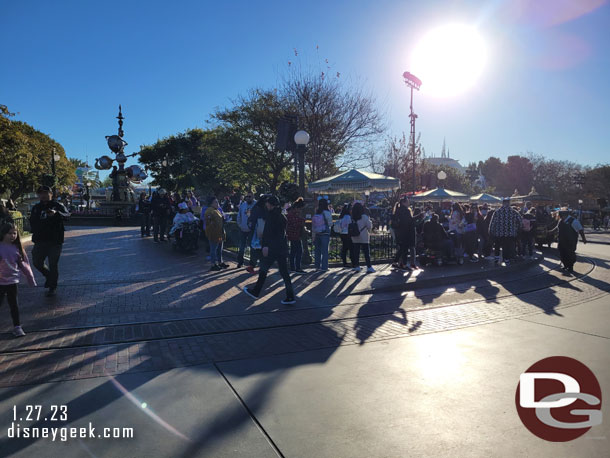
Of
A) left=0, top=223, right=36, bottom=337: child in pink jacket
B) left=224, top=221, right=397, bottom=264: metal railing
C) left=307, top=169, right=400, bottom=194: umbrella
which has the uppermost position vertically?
left=307, top=169, right=400, bottom=194: umbrella

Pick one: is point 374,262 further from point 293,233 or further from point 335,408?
point 335,408

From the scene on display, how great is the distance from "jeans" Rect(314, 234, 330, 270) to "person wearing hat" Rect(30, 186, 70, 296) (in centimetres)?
534

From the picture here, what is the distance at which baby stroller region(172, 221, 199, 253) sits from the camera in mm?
12422

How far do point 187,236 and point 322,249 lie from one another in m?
4.50

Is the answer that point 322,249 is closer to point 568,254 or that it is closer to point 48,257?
point 48,257

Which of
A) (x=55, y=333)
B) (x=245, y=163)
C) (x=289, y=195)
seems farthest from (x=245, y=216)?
(x=245, y=163)

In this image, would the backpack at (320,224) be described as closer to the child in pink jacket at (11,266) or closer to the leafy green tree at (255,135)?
the child in pink jacket at (11,266)

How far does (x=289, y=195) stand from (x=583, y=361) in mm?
7441

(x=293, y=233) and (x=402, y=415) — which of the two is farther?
(x=293, y=233)

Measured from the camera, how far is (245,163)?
92.0 ft

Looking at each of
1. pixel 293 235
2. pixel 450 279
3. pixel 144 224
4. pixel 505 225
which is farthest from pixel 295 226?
pixel 144 224

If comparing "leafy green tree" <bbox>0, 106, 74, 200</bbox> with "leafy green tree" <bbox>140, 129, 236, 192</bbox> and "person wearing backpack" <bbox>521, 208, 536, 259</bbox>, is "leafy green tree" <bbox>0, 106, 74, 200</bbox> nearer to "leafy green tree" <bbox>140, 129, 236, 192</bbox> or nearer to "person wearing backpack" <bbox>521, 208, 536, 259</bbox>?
"leafy green tree" <bbox>140, 129, 236, 192</bbox>

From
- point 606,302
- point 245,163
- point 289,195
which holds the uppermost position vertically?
point 245,163

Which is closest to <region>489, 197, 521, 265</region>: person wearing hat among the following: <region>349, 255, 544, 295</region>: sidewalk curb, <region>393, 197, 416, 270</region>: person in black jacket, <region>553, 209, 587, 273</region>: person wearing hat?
<region>349, 255, 544, 295</region>: sidewalk curb
